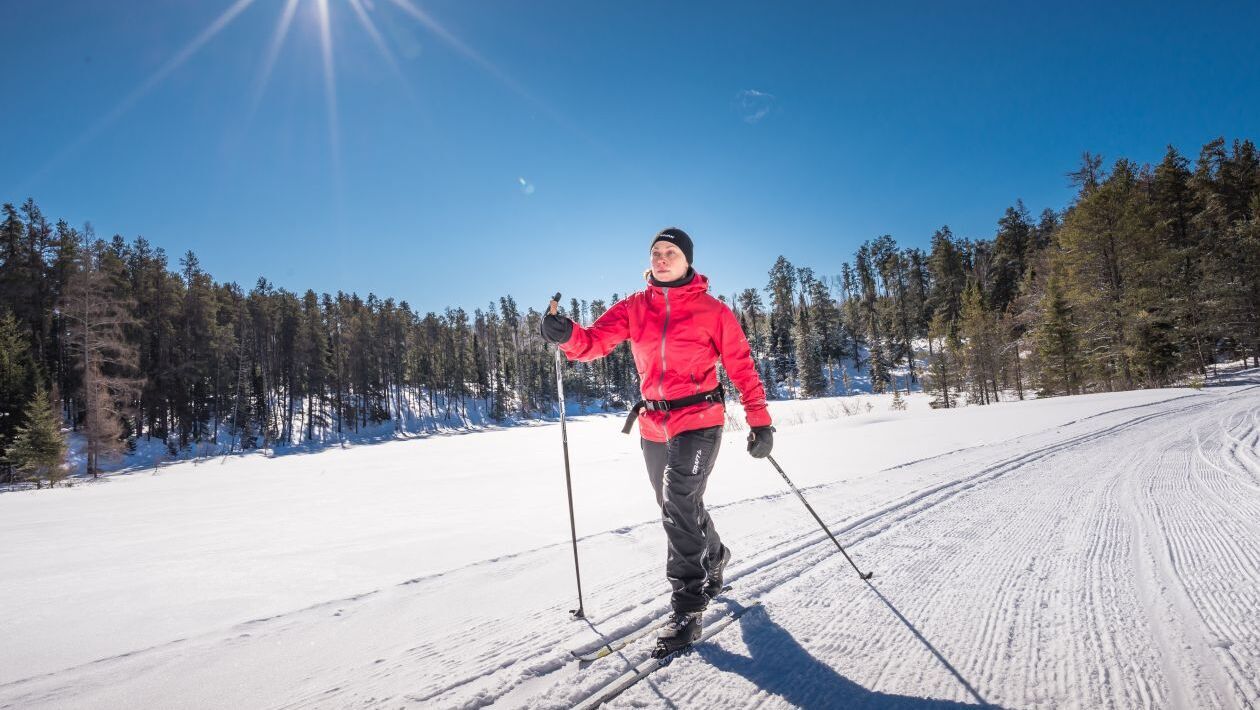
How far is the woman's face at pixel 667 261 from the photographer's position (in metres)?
2.57

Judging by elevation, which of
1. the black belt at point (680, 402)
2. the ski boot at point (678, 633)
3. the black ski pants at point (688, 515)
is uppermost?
the black belt at point (680, 402)

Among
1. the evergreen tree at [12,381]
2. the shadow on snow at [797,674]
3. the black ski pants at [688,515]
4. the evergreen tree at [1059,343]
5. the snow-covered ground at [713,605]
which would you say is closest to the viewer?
the shadow on snow at [797,674]

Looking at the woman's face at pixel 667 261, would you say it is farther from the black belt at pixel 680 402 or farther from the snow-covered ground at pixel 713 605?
A: the snow-covered ground at pixel 713 605

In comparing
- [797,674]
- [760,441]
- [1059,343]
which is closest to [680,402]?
[760,441]

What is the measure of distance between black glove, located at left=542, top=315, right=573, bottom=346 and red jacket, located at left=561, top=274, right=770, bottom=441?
0.23 ft

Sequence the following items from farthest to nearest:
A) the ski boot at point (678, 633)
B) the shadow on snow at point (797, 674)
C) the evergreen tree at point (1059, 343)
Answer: the evergreen tree at point (1059, 343) → the ski boot at point (678, 633) → the shadow on snow at point (797, 674)

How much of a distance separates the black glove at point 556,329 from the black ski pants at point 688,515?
83cm

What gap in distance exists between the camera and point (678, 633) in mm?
2064

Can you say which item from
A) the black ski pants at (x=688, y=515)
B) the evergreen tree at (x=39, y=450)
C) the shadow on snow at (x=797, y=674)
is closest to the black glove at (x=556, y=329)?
the black ski pants at (x=688, y=515)

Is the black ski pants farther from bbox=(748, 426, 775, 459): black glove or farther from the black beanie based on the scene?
the black beanie

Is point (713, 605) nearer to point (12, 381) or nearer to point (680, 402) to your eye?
point (680, 402)

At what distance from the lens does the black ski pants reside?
223cm

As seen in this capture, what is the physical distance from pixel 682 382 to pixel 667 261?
0.68m

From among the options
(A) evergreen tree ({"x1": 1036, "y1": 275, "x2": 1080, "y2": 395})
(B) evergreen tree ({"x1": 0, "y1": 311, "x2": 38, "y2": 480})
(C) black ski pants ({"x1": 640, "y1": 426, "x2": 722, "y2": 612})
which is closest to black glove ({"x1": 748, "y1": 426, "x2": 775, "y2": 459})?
(C) black ski pants ({"x1": 640, "y1": 426, "x2": 722, "y2": 612})
